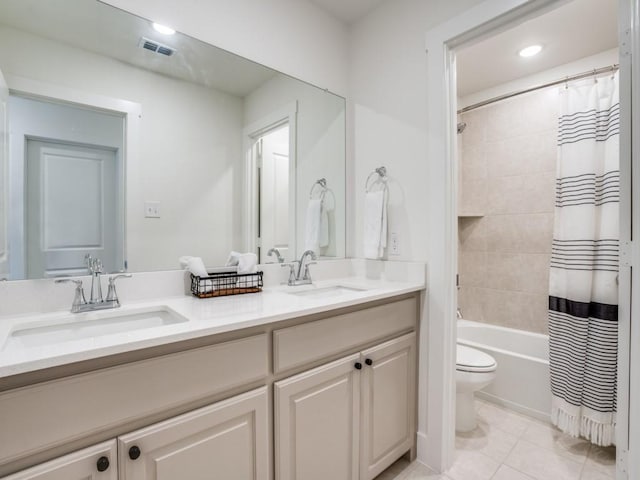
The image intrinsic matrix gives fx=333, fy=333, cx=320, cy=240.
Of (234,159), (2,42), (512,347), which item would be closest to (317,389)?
(234,159)

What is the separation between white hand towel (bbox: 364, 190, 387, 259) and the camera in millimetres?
1830

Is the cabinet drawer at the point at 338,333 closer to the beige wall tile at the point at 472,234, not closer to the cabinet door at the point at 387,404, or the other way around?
the cabinet door at the point at 387,404

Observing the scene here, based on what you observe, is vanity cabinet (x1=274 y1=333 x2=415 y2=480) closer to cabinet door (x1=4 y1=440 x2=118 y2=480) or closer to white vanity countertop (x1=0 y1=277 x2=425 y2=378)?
white vanity countertop (x1=0 y1=277 x2=425 y2=378)

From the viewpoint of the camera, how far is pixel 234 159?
161cm

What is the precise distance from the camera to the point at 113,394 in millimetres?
800

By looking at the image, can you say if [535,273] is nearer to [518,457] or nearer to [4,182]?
[518,457]

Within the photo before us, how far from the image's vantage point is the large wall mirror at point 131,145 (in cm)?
111

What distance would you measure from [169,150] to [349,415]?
1326mm

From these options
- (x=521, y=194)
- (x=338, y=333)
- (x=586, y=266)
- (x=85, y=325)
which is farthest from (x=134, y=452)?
(x=521, y=194)

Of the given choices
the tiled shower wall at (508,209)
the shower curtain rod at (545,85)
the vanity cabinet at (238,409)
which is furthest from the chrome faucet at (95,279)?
the shower curtain rod at (545,85)

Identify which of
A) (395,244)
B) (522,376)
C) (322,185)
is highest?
(322,185)

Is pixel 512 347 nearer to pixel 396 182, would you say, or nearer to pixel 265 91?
pixel 396 182

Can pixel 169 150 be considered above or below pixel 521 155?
below

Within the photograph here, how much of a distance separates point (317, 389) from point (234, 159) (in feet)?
3.59
